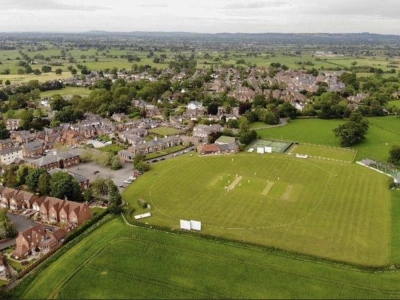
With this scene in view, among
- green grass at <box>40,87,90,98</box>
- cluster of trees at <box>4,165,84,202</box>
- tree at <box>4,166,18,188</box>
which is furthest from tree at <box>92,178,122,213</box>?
green grass at <box>40,87,90,98</box>

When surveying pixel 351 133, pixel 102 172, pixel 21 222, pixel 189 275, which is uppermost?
pixel 351 133

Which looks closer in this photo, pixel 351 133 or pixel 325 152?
pixel 325 152

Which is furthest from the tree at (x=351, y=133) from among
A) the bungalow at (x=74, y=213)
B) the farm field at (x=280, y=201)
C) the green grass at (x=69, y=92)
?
the green grass at (x=69, y=92)

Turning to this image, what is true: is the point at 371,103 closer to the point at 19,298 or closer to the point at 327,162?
the point at 327,162

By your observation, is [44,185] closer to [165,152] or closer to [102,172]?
[102,172]

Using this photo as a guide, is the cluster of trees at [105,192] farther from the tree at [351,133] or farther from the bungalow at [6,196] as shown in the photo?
the tree at [351,133]

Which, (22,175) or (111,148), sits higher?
(22,175)

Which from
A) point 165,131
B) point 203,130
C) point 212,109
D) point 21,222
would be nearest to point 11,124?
point 165,131

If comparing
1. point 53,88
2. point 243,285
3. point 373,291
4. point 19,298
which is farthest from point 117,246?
point 53,88
